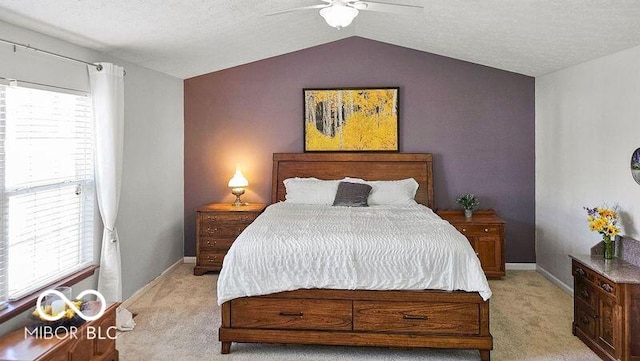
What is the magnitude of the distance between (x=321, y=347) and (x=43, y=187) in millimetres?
2211

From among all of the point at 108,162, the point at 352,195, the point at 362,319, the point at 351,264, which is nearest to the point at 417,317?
the point at 362,319

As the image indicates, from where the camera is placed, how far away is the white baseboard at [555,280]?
15.4 feet

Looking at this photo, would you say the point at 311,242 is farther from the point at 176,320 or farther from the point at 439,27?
the point at 439,27

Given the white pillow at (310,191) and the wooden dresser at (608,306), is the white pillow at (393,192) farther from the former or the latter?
the wooden dresser at (608,306)

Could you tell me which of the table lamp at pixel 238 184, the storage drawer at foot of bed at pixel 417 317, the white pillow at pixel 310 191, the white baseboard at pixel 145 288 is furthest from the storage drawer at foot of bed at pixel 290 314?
the table lamp at pixel 238 184

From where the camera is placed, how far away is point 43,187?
10.9ft

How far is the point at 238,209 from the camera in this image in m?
5.49

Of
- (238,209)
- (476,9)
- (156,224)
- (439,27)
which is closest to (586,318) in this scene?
(476,9)

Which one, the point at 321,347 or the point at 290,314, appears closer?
the point at 290,314

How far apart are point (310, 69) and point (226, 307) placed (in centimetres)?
333

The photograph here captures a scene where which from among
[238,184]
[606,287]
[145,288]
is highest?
[238,184]

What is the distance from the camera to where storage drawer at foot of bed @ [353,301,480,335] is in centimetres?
328

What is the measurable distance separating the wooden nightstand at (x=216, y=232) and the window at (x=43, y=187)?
162cm

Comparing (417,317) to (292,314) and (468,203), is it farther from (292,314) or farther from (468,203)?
(468,203)
